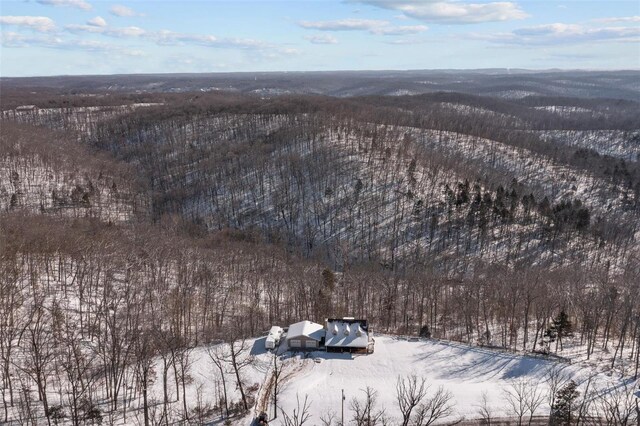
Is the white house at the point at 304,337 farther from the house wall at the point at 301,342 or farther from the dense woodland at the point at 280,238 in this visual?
the dense woodland at the point at 280,238

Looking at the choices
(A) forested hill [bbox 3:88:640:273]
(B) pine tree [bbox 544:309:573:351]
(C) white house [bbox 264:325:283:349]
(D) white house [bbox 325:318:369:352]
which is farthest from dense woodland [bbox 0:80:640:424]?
(D) white house [bbox 325:318:369:352]

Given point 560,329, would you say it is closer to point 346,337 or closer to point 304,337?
point 346,337

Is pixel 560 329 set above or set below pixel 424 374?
above

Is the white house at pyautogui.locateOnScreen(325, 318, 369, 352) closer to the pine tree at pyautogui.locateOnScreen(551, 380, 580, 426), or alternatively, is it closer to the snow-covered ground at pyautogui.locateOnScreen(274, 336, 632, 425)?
the snow-covered ground at pyautogui.locateOnScreen(274, 336, 632, 425)

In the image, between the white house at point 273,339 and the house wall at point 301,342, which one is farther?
the white house at point 273,339

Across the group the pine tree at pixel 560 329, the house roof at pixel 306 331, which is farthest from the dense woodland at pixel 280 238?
the house roof at pixel 306 331

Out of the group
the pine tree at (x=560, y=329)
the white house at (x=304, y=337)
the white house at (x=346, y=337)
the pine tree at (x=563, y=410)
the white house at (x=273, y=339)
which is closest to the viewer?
the pine tree at (x=563, y=410)

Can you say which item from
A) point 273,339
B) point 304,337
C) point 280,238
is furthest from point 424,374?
point 280,238
